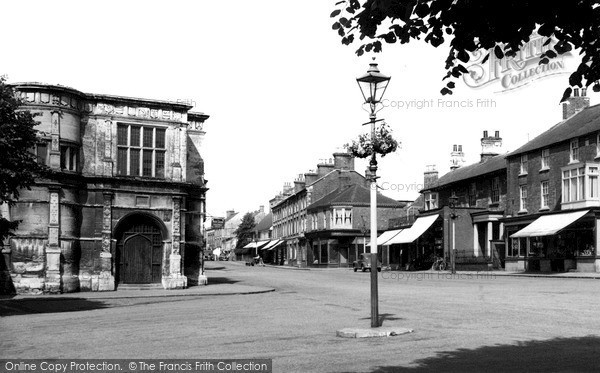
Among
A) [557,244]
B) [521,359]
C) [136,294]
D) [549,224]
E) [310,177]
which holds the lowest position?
[136,294]

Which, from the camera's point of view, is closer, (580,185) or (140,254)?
(140,254)

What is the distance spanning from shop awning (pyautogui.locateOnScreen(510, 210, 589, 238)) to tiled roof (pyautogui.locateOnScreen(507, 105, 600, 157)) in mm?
5036

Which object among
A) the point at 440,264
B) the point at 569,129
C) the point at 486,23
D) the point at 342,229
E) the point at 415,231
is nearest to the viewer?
the point at 486,23

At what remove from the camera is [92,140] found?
29016 mm

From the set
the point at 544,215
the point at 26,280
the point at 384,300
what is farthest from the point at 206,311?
the point at 544,215

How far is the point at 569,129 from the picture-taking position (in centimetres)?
4550

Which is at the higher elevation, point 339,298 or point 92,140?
point 92,140

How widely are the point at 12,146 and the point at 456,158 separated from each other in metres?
54.4

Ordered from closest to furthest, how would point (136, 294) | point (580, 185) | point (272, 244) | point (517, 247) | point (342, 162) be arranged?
point (136, 294) < point (580, 185) < point (517, 247) < point (342, 162) < point (272, 244)

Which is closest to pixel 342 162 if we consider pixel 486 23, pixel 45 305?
pixel 45 305

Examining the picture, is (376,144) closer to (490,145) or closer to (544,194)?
(544,194)

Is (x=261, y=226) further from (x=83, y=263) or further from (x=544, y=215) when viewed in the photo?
(x=83, y=263)

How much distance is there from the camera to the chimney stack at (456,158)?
66375mm

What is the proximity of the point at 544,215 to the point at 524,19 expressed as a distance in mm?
42265
